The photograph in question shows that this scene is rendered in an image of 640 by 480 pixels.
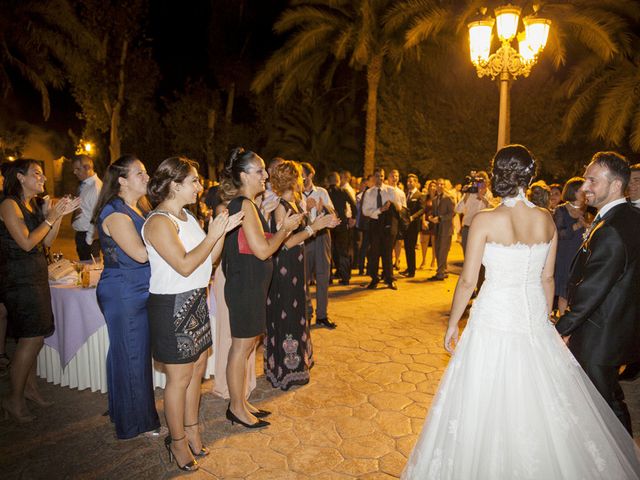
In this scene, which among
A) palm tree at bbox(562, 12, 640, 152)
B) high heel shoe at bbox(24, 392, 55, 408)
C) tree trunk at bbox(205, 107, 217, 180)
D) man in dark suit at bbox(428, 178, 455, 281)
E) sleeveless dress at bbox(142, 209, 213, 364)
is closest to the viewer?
sleeveless dress at bbox(142, 209, 213, 364)

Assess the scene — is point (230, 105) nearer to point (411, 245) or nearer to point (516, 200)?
point (411, 245)

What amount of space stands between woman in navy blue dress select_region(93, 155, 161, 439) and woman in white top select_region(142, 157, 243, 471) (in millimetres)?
493

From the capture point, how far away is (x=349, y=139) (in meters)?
24.4

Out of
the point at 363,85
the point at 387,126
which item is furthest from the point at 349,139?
the point at 387,126

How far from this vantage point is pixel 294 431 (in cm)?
393

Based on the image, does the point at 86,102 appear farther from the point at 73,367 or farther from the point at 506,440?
the point at 506,440

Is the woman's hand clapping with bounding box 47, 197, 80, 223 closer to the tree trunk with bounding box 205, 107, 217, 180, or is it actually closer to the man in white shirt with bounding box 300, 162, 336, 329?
the man in white shirt with bounding box 300, 162, 336, 329

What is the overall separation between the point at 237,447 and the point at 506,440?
6.64ft

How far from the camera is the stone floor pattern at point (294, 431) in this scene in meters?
3.41

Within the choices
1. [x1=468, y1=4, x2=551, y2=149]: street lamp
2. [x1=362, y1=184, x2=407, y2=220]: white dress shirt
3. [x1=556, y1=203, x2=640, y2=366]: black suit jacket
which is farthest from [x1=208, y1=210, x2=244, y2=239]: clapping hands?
[x1=362, y1=184, x2=407, y2=220]: white dress shirt

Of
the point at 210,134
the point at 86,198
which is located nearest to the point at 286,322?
the point at 86,198

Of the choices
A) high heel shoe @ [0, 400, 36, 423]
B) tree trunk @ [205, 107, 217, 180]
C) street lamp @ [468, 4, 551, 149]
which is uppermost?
Answer: tree trunk @ [205, 107, 217, 180]

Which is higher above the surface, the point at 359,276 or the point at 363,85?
the point at 363,85

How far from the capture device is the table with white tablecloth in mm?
4387
